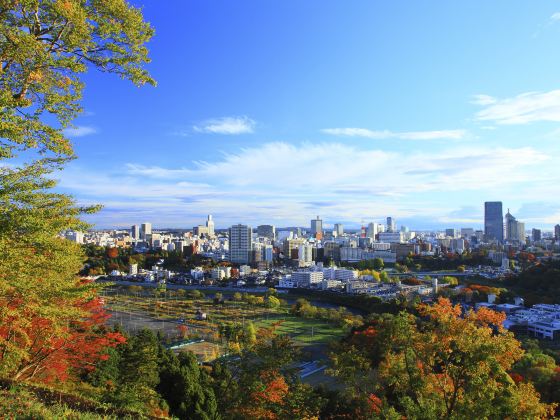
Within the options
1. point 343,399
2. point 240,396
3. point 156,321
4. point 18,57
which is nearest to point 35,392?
point 240,396

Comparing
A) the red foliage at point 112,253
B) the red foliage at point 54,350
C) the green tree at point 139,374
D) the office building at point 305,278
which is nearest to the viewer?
the red foliage at point 54,350

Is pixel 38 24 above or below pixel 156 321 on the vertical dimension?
above

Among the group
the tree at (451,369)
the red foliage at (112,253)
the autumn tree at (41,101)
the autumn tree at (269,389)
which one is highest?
the autumn tree at (41,101)

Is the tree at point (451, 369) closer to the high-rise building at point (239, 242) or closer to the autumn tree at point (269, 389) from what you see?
the autumn tree at point (269, 389)

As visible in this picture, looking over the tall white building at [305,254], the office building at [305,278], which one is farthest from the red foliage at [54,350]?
the tall white building at [305,254]

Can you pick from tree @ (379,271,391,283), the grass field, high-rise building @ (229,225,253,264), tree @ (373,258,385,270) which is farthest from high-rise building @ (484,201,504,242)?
the grass field

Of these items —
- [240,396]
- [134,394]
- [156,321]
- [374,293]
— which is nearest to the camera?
[240,396]

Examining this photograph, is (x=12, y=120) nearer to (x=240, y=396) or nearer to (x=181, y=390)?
(x=240, y=396)
